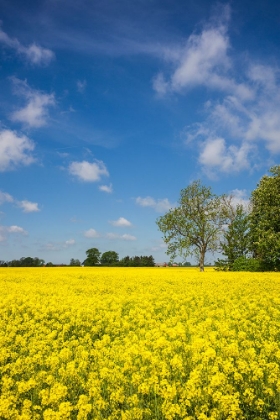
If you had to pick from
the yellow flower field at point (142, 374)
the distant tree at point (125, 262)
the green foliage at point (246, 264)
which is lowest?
the yellow flower field at point (142, 374)

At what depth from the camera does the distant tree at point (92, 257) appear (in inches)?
3351

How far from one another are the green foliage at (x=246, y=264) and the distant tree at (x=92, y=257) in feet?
157

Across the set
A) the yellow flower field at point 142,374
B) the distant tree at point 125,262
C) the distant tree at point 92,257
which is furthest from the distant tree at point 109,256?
the yellow flower field at point 142,374

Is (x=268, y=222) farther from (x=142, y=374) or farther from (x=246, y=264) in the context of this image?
(x=142, y=374)

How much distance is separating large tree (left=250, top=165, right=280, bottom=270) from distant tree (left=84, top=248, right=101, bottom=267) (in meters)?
51.4

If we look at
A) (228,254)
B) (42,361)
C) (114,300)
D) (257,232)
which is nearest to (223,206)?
(228,254)

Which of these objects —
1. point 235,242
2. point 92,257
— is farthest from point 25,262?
point 235,242

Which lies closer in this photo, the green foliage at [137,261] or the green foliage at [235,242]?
the green foliage at [235,242]

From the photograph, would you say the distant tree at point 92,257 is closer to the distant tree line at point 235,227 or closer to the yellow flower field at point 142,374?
the distant tree line at point 235,227

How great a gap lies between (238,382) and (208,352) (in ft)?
2.07

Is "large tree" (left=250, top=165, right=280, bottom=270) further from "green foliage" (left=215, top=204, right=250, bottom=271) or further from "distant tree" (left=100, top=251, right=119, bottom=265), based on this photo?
"distant tree" (left=100, top=251, right=119, bottom=265)

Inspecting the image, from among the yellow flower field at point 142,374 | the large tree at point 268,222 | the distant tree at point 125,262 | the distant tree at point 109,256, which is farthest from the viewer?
the distant tree at point 109,256

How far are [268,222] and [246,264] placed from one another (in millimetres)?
6573

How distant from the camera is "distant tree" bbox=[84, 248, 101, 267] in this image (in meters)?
85.1
